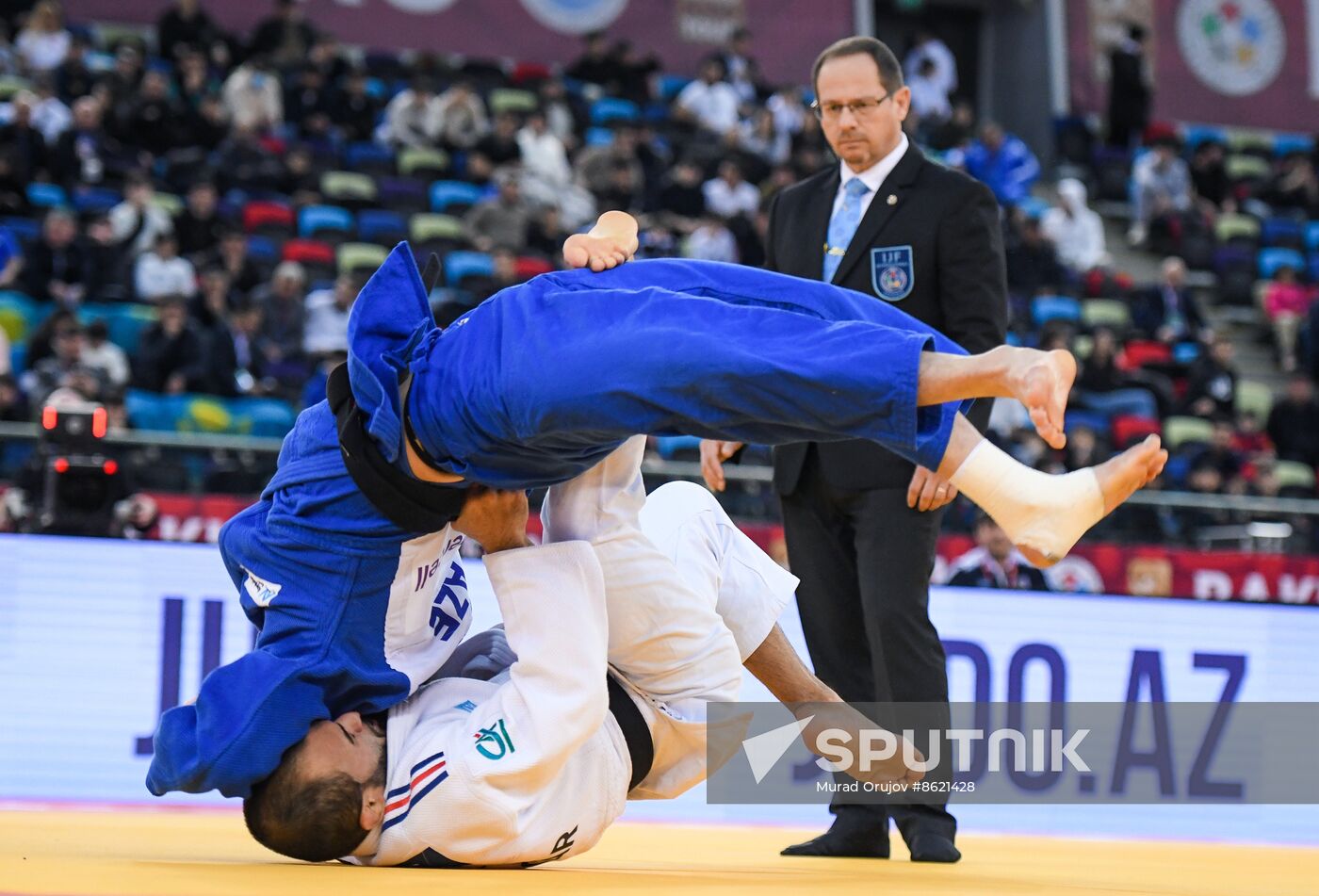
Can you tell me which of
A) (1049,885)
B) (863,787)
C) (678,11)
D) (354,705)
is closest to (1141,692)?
(863,787)

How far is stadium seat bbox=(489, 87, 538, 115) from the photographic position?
1316cm

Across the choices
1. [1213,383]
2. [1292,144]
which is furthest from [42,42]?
[1292,144]

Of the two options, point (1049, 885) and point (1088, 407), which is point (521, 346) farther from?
point (1088, 407)

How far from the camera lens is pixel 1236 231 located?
47.8 ft

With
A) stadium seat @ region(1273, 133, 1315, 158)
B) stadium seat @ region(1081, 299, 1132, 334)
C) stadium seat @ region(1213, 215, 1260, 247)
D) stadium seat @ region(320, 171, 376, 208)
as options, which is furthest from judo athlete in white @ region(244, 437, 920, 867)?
A: stadium seat @ region(1273, 133, 1315, 158)

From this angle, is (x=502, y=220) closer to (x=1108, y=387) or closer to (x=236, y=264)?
(x=236, y=264)

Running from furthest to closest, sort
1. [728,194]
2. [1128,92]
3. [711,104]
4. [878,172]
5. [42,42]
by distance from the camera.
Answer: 1. [1128,92]
2. [711,104]
3. [728,194]
4. [42,42]
5. [878,172]

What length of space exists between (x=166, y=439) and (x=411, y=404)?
4.38 metres

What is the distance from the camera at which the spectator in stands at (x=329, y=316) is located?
9320 mm

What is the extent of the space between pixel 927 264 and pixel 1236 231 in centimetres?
1199

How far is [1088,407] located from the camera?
10.8 m

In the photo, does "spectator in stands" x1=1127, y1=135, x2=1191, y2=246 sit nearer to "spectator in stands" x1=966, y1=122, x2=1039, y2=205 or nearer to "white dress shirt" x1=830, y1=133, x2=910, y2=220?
"spectator in stands" x1=966, y1=122, x2=1039, y2=205

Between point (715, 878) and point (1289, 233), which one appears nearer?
point (715, 878)

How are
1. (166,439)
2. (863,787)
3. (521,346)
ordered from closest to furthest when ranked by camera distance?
1. (521,346)
2. (863,787)
3. (166,439)
